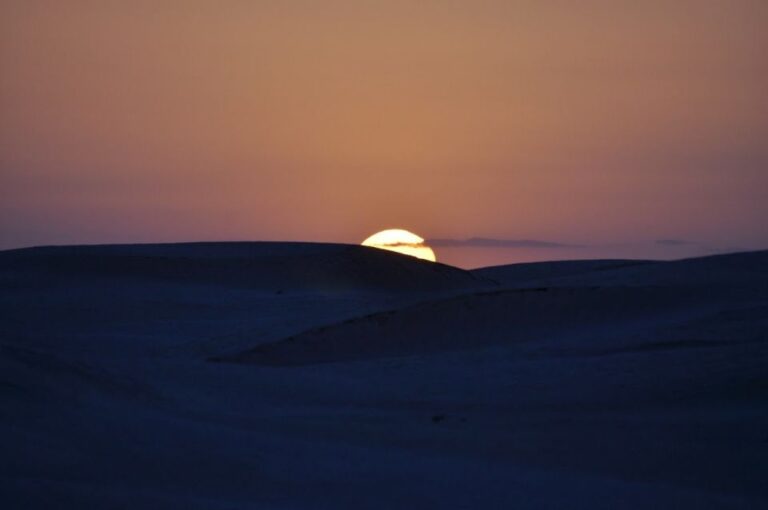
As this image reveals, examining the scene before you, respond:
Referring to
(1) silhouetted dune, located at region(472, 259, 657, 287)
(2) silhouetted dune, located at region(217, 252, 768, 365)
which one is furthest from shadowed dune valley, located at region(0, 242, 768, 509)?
(1) silhouetted dune, located at region(472, 259, 657, 287)

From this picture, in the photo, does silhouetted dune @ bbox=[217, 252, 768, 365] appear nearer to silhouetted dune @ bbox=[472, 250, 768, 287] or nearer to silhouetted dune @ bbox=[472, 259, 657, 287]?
silhouetted dune @ bbox=[472, 250, 768, 287]

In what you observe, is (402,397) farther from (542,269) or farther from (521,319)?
(542,269)

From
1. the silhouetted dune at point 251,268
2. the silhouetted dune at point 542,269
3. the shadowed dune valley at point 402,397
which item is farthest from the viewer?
the silhouetted dune at point 542,269

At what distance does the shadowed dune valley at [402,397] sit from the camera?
5.52 metres

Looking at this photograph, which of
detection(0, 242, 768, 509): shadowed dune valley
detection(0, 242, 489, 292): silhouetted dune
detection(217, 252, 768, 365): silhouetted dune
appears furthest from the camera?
Answer: detection(0, 242, 489, 292): silhouetted dune

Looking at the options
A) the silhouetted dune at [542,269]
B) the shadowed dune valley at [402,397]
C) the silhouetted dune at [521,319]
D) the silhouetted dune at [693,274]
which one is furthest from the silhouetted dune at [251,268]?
the silhouetted dune at [521,319]

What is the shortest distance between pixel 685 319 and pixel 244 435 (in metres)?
6.61

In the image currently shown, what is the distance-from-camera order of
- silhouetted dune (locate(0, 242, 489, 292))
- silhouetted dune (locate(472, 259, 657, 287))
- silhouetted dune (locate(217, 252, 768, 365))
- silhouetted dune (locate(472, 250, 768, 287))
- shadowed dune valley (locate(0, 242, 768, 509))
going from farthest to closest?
1. silhouetted dune (locate(472, 259, 657, 287))
2. silhouetted dune (locate(0, 242, 489, 292))
3. silhouetted dune (locate(472, 250, 768, 287))
4. silhouetted dune (locate(217, 252, 768, 365))
5. shadowed dune valley (locate(0, 242, 768, 509))

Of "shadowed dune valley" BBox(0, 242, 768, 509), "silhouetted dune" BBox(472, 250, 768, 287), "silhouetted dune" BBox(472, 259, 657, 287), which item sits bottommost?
"shadowed dune valley" BBox(0, 242, 768, 509)

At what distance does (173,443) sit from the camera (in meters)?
5.97

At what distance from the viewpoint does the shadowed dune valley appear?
552 cm

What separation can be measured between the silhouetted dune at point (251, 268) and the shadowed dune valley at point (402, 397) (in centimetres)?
225

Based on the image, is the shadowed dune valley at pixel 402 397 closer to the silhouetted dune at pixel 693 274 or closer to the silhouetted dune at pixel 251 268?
the silhouetted dune at pixel 693 274

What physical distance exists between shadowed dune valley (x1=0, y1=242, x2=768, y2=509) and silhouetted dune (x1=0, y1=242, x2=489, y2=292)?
88.7 inches
